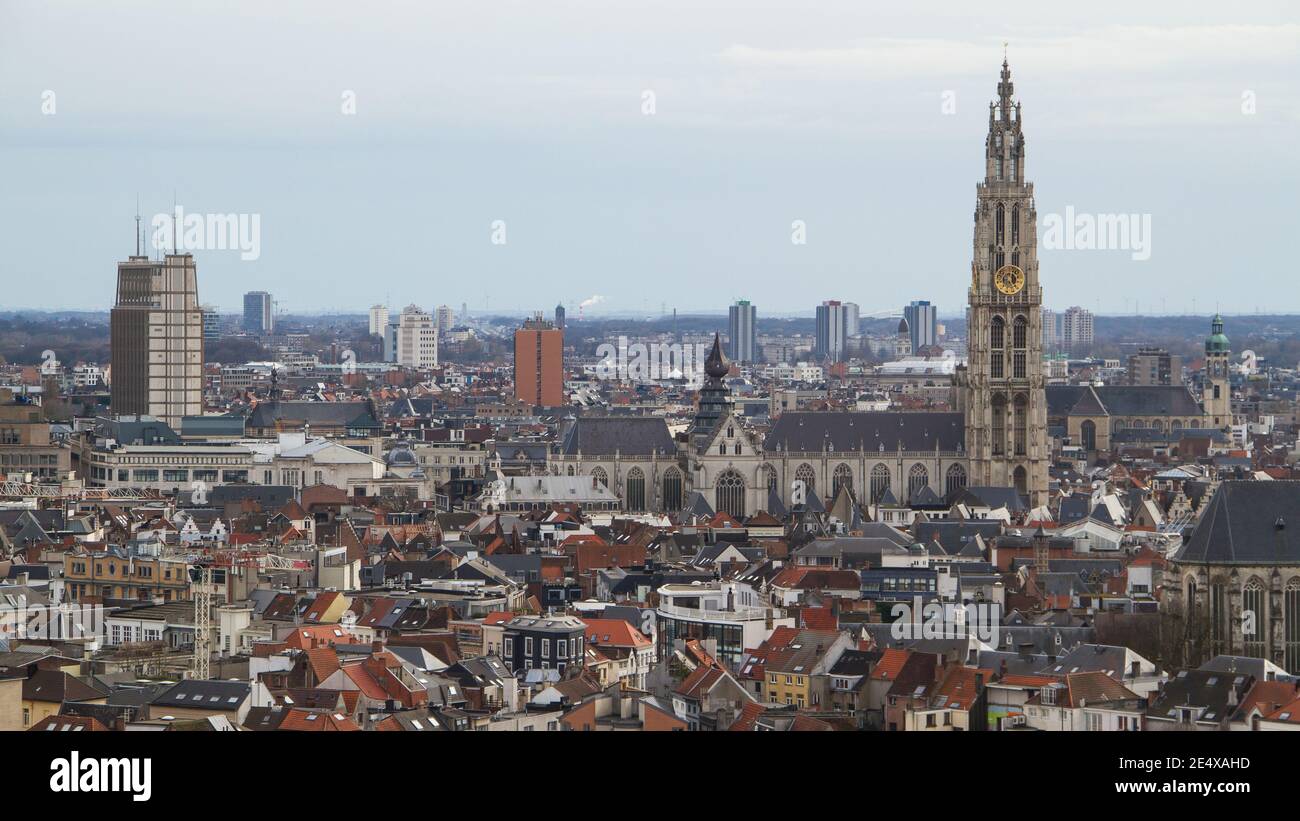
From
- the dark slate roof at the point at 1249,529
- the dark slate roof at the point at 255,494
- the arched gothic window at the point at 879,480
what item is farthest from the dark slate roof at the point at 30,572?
the arched gothic window at the point at 879,480

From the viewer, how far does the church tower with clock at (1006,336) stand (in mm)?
78625

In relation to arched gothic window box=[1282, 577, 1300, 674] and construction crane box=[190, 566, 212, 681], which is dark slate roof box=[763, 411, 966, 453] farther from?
arched gothic window box=[1282, 577, 1300, 674]

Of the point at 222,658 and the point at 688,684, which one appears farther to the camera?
the point at 222,658

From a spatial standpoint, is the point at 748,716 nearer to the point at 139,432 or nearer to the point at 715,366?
the point at 715,366

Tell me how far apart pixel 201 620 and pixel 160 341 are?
248ft

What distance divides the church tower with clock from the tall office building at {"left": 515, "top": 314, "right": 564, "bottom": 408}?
8713cm

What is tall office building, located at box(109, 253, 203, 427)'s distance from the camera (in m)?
115

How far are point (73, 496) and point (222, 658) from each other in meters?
40.9

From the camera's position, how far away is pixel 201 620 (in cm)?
4216

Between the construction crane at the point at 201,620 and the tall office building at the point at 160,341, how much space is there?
6891cm

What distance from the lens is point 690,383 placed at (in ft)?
633
